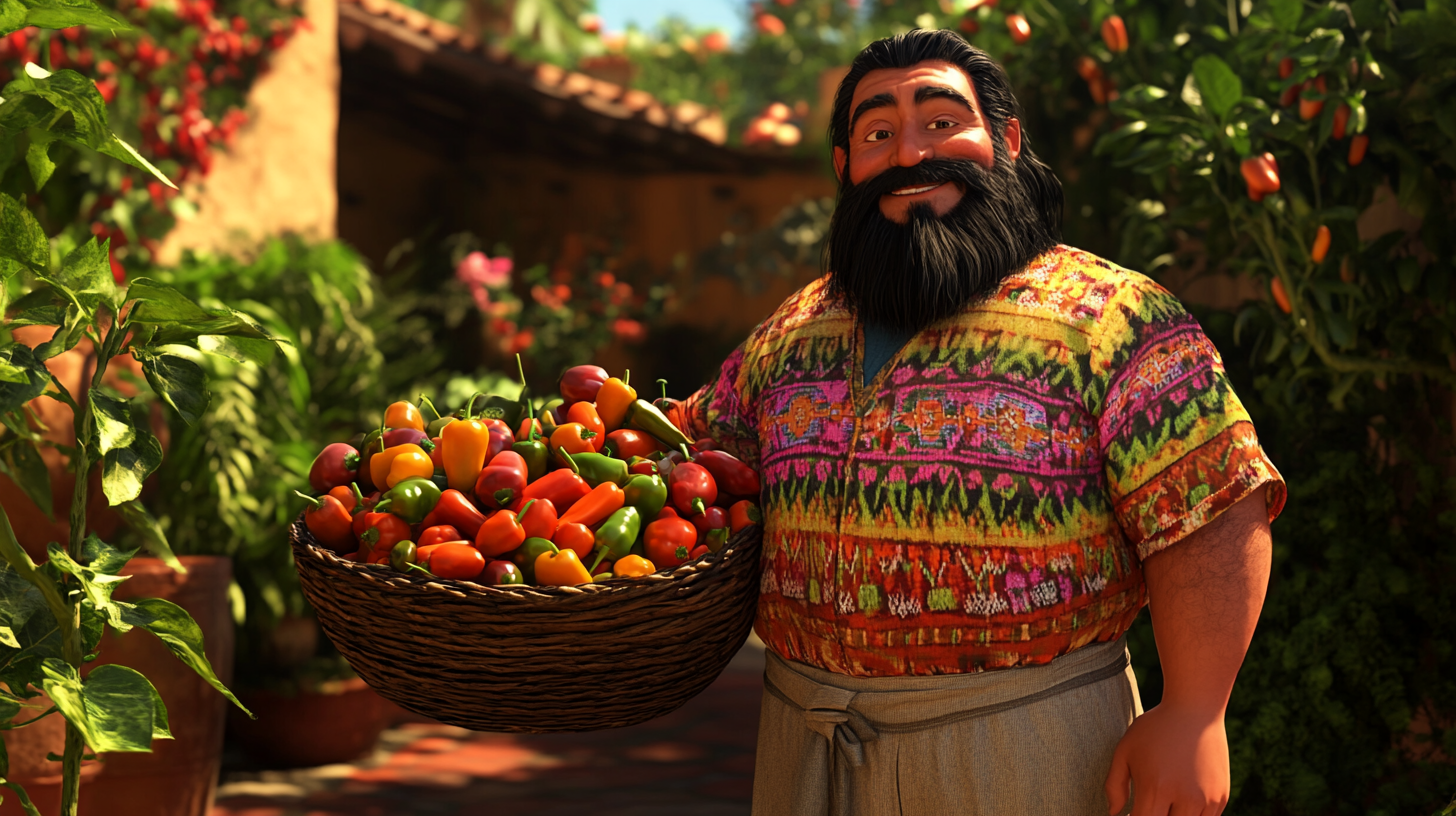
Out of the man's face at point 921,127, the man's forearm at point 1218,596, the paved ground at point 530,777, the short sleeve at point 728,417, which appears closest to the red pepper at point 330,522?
the short sleeve at point 728,417

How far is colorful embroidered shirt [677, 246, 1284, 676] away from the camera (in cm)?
150

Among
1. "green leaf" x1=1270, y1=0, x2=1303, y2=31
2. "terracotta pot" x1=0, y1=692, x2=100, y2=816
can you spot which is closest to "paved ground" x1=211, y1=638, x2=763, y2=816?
"terracotta pot" x1=0, y1=692, x2=100, y2=816

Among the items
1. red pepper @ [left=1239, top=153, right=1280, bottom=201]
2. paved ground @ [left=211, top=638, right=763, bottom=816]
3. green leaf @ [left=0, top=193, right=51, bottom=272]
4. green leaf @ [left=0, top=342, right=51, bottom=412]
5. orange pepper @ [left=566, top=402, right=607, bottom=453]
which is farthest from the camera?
paved ground @ [left=211, top=638, right=763, bottom=816]

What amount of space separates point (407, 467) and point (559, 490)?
0.22 metres

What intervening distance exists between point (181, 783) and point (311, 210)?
2703 millimetres

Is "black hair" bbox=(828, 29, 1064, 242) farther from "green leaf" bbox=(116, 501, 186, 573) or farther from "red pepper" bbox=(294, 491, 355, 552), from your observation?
"green leaf" bbox=(116, 501, 186, 573)

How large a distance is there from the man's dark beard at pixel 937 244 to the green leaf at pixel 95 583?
1052 millimetres

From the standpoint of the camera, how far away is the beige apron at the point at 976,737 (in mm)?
1576

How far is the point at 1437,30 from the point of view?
86.4 inches

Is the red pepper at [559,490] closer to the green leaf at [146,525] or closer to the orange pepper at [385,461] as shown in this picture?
the orange pepper at [385,461]

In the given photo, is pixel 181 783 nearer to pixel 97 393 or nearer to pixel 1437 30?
pixel 97 393

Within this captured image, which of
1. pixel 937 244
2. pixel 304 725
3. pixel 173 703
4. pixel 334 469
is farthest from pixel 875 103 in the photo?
pixel 304 725

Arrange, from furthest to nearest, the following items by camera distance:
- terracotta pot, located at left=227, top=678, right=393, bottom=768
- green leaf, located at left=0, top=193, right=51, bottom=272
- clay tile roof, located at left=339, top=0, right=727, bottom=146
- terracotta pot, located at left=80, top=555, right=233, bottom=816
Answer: clay tile roof, located at left=339, top=0, right=727, bottom=146 < terracotta pot, located at left=227, top=678, right=393, bottom=768 < terracotta pot, located at left=80, top=555, right=233, bottom=816 < green leaf, located at left=0, top=193, right=51, bottom=272

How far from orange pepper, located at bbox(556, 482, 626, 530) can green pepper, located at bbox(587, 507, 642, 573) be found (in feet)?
0.13
